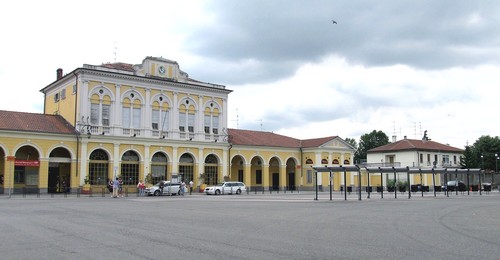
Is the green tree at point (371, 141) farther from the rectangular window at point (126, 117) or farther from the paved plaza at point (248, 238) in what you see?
the paved plaza at point (248, 238)

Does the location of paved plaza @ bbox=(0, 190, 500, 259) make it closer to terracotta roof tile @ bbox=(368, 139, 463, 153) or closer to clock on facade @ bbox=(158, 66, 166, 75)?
clock on facade @ bbox=(158, 66, 166, 75)

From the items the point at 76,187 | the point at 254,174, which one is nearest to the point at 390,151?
the point at 254,174

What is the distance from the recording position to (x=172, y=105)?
54.4 metres

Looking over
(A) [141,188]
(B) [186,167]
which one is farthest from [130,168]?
(B) [186,167]

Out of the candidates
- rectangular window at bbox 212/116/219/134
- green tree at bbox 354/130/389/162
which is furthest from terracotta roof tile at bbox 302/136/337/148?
green tree at bbox 354/130/389/162

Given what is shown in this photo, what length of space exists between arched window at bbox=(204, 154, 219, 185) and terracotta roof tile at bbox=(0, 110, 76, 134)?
15726 millimetres

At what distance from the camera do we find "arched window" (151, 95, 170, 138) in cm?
5319

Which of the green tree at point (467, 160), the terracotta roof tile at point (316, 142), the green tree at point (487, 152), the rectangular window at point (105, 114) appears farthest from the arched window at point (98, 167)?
the green tree at point (487, 152)

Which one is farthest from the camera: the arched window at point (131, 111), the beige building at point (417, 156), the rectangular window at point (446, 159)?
the rectangular window at point (446, 159)

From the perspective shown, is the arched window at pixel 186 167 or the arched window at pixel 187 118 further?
the arched window at pixel 187 118

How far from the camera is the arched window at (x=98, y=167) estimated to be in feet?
159

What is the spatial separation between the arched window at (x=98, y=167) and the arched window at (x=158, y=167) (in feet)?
16.8

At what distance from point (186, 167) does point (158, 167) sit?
3.52m

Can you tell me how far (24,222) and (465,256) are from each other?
45.4 ft
